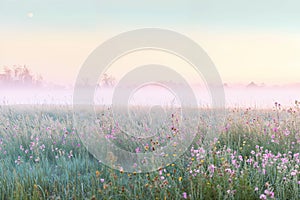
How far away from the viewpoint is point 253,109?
7613 millimetres

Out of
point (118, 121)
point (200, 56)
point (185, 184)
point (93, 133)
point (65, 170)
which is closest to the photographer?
point (185, 184)

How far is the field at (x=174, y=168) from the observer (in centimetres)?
346

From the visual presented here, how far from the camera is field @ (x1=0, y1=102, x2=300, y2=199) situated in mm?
3465

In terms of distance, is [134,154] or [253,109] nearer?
[134,154]

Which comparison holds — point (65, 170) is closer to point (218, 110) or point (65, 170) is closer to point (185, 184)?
point (185, 184)

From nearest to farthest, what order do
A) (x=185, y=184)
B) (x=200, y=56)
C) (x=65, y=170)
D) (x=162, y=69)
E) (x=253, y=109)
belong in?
(x=185, y=184) → (x=65, y=170) → (x=200, y=56) → (x=162, y=69) → (x=253, y=109)

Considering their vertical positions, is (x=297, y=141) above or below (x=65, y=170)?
above

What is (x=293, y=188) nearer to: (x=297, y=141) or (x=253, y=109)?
(x=297, y=141)

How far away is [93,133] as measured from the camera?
5695 mm

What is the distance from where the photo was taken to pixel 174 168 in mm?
4297

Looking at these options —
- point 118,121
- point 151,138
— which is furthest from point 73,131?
point 151,138

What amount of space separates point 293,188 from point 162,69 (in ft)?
8.48

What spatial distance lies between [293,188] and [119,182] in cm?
182

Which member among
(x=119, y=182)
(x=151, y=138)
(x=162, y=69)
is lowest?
(x=119, y=182)
